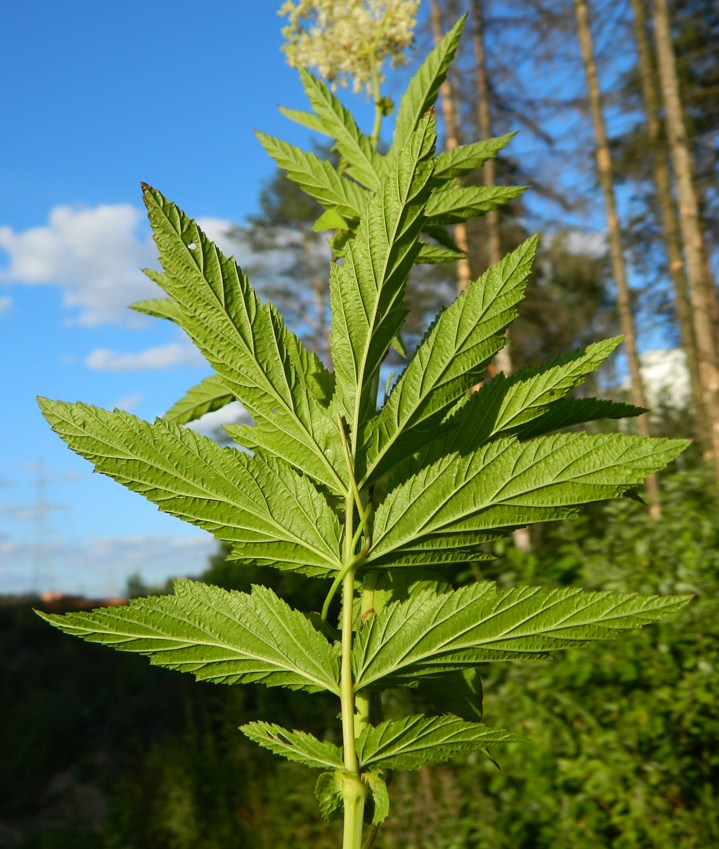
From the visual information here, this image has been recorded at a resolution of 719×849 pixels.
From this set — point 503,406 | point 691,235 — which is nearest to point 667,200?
point 691,235

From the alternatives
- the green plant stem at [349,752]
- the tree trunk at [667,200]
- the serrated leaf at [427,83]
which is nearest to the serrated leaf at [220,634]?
the green plant stem at [349,752]

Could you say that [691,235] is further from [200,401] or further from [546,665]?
[200,401]

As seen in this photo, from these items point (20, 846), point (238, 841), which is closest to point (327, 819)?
point (238, 841)

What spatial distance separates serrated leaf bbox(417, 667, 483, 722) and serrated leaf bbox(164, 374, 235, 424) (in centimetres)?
33

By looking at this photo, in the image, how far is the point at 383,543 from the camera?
43cm

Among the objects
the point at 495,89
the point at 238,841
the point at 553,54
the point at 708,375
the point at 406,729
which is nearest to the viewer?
the point at 406,729

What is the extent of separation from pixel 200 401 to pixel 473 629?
372 millimetres

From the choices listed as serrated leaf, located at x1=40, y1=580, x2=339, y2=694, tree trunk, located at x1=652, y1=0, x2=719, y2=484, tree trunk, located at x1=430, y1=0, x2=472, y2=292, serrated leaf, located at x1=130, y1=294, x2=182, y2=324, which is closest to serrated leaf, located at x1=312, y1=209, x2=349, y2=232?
serrated leaf, located at x1=130, y1=294, x2=182, y2=324

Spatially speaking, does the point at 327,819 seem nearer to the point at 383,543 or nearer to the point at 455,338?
the point at 383,543

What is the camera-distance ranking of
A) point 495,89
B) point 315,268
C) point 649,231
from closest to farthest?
point 495,89, point 649,231, point 315,268

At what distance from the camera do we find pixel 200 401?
0.69 meters

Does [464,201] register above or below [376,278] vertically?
above

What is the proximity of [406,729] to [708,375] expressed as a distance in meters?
8.25

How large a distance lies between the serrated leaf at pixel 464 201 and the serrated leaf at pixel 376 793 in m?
0.46
